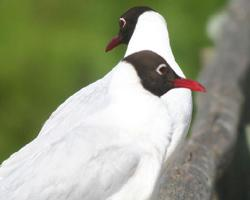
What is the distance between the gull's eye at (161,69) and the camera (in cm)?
578

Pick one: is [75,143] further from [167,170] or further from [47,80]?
[47,80]

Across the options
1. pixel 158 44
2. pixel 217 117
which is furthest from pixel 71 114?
pixel 217 117

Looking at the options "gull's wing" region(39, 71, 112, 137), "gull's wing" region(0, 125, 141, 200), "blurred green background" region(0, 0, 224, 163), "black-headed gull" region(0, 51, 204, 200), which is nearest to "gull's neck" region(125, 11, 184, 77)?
"gull's wing" region(39, 71, 112, 137)

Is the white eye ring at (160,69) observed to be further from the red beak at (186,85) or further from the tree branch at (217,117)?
the tree branch at (217,117)

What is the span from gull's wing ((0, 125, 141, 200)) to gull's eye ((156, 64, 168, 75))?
1.15 feet

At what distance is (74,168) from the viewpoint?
5.50 meters

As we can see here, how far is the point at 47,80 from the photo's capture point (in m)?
11.2

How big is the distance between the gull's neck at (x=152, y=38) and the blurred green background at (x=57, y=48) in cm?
374

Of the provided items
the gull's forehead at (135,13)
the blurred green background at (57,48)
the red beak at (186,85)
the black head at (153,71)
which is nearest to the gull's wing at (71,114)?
the black head at (153,71)

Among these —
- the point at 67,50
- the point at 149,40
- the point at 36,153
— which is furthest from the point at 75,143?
the point at 67,50

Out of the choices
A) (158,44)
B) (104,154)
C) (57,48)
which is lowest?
(57,48)

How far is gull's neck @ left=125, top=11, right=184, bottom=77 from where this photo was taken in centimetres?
650

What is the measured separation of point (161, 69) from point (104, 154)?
461mm

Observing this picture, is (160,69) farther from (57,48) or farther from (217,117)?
(57,48)
